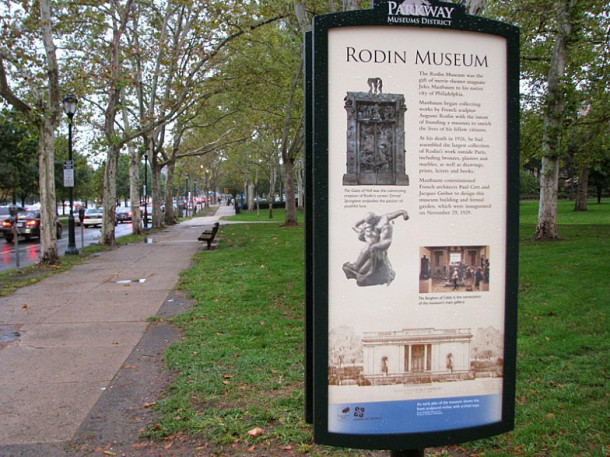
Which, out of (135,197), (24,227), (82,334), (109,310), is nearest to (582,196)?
(135,197)

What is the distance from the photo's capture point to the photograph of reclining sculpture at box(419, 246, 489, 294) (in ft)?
8.60

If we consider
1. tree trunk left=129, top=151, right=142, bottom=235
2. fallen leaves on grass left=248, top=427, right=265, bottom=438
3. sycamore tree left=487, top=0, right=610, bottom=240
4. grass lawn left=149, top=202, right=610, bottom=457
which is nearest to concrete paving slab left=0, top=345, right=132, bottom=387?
grass lawn left=149, top=202, right=610, bottom=457

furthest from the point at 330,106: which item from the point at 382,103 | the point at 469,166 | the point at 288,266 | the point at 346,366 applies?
the point at 288,266

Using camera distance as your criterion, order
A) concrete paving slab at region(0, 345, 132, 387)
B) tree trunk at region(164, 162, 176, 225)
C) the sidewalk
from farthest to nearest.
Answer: tree trunk at region(164, 162, 176, 225) → concrete paving slab at region(0, 345, 132, 387) → the sidewalk

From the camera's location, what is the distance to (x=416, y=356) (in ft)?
8.68

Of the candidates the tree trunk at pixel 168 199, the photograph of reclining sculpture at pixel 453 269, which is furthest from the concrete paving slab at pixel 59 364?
the tree trunk at pixel 168 199

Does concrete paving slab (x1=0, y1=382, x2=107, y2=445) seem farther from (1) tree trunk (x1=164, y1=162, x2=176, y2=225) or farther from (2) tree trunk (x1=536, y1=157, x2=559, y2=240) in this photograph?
(1) tree trunk (x1=164, y1=162, x2=176, y2=225)

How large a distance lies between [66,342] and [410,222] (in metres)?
5.34

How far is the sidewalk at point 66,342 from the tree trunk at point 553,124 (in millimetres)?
10303

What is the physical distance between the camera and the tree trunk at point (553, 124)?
14262 mm

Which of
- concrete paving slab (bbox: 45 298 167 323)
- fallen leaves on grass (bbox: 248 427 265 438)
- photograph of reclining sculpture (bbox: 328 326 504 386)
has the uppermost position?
photograph of reclining sculpture (bbox: 328 326 504 386)

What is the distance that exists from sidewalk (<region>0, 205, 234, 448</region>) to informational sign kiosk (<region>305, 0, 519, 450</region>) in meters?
2.53

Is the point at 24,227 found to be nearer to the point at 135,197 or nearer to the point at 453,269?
the point at 135,197

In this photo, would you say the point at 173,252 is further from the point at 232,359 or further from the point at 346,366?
the point at 346,366
